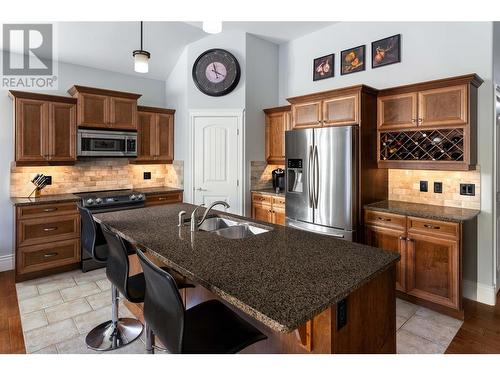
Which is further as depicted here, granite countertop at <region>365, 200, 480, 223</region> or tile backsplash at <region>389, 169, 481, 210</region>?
tile backsplash at <region>389, 169, 481, 210</region>

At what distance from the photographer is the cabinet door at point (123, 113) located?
4.30 meters

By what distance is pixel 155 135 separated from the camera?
4.85 metres

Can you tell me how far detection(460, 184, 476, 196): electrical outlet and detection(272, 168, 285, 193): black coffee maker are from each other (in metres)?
2.15

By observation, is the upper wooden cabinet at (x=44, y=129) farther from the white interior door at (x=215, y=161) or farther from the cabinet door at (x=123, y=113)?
the white interior door at (x=215, y=161)

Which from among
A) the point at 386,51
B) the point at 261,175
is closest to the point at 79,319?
the point at 261,175

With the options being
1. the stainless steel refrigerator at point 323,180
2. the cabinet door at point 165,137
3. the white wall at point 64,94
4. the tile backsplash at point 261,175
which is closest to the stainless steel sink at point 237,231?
the stainless steel refrigerator at point 323,180

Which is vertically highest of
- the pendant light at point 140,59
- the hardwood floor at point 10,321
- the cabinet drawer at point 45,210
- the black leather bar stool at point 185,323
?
the pendant light at point 140,59

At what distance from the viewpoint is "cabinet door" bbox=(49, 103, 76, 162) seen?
391 cm

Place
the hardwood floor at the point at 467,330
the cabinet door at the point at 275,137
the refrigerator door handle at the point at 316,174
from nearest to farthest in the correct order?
the hardwood floor at the point at 467,330
the refrigerator door handle at the point at 316,174
the cabinet door at the point at 275,137

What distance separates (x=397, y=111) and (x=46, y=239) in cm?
429

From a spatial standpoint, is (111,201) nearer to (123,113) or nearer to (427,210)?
(123,113)

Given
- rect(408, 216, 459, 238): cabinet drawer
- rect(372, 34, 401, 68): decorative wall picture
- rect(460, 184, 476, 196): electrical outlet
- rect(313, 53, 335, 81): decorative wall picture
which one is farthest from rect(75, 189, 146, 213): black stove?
rect(460, 184, 476, 196): electrical outlet

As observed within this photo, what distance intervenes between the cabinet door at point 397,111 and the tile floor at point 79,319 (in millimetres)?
1820

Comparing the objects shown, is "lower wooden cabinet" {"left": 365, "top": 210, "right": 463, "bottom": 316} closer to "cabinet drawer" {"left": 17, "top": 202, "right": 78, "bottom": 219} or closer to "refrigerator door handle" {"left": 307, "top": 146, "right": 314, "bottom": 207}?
"refrigerator door handle" {"left": 307, "top": 146, "right": 314, "bottom": 207}
